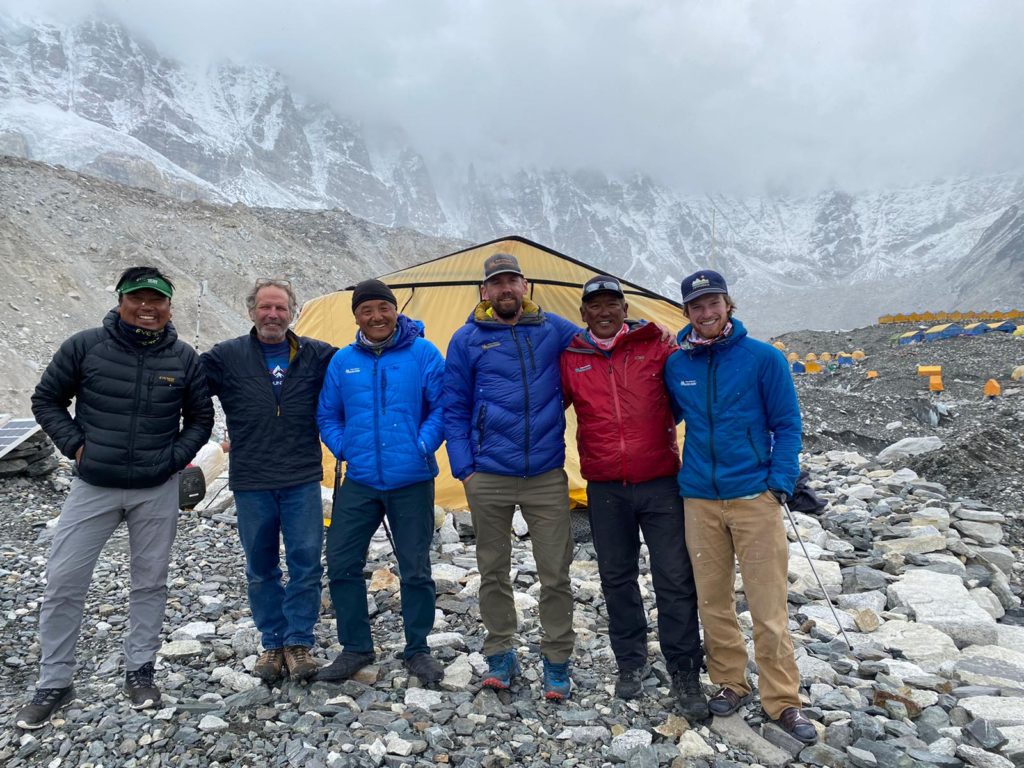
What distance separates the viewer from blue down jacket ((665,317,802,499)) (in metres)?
3.25

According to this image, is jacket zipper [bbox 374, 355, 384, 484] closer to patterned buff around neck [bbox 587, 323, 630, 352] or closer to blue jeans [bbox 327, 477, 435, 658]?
blue jeans [bbox 327, 477, 435, 658]

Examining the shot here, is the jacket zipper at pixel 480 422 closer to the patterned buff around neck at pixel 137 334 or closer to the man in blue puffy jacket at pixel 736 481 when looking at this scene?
the man in blue puffy jacket at pixel 736 481

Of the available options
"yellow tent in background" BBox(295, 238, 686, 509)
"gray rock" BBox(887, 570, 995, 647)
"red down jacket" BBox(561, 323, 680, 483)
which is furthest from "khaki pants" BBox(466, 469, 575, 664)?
"yellow tent in background" BBox(295, 238, 686, 509)

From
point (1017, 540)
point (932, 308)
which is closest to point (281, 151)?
point (932, 308)

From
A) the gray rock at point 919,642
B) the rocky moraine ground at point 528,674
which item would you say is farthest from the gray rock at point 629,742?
the gray rock at point 919,642

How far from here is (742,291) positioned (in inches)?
6427

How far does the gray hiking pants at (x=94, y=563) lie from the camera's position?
3385mm

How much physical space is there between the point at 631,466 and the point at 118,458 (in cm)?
261

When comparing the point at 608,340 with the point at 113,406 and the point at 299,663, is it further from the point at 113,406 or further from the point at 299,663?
the point at 113,406

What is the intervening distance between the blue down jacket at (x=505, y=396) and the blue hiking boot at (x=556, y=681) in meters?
1.03

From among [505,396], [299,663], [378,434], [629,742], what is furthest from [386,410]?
[629,742]

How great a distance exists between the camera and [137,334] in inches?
136

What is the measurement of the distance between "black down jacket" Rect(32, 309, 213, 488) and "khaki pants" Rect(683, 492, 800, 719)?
277 centimetres

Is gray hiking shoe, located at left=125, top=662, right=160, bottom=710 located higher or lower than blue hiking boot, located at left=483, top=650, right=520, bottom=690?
higher
